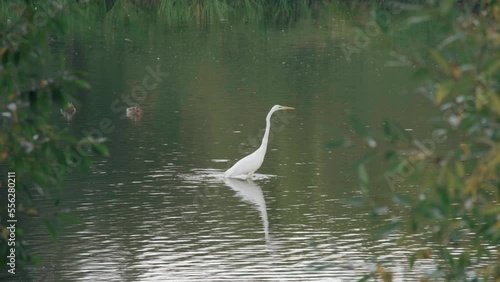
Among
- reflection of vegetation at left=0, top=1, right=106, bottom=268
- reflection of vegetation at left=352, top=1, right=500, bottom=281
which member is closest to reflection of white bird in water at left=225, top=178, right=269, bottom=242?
reflection of vegetation at left=0, top=1, right=106, bottom=268

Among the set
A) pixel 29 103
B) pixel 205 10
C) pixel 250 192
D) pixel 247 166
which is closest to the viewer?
pixel 29 103

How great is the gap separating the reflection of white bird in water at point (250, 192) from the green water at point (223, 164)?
0.07 ft

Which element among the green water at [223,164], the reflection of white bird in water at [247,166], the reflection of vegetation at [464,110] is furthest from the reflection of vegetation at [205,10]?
the reflection of vegetation at [464,110]

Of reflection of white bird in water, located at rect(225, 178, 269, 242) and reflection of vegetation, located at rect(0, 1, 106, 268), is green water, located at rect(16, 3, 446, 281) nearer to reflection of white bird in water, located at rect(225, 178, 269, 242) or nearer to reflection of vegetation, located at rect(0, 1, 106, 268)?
reflection of white bird in water, located at rect(225, 178, 269, 242)

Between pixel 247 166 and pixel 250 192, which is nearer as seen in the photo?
pixel 250 192

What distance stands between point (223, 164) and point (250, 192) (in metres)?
1.54

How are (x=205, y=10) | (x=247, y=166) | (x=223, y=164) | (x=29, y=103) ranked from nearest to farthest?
(x=29, y=103), (x=247, y=166), (x=223, y=164), (x=205, y=10)

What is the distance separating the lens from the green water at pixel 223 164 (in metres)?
10.4

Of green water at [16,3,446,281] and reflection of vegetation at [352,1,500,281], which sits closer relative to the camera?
reflection of vegetation at [352,1,500,281]

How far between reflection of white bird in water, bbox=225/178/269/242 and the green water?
2 cm

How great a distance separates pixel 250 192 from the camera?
44.7 feet

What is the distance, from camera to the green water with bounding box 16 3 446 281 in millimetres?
10422

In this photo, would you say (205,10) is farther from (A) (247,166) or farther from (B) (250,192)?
(B) (250,192)

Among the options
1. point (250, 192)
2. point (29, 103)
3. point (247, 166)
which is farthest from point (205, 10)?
point (29, 103)
